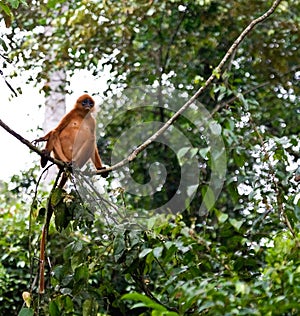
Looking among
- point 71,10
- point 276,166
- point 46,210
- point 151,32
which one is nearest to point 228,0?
point 151,32

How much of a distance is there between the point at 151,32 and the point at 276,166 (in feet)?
9.48

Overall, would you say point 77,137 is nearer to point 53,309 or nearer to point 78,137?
point 78,137

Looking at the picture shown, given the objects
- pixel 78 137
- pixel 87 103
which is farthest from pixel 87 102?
pixel 78 137

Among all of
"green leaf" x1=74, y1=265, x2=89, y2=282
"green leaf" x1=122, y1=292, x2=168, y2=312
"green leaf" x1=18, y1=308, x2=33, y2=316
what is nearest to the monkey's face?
"green leaf" x1=74, y1=265, x2=89, y2=282

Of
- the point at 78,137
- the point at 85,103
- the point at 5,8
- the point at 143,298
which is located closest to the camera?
the point at 143,298

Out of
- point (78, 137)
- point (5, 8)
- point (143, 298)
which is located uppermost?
point (5, 8)

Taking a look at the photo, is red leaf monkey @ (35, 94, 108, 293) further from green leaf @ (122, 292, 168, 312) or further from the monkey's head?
green leaf @ (122, 292, 168, 312)

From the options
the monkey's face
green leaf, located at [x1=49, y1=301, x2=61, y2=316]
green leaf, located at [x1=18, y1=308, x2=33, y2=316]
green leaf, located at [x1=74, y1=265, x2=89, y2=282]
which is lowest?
green leaf, located at [x1=49, y1=301, x2=61, y2=316]

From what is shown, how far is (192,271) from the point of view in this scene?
1999 millimetres

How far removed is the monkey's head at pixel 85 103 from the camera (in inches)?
120

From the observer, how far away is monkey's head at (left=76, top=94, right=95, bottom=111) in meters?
3.04

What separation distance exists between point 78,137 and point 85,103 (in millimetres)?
207

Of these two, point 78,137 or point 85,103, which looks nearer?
point 78,137

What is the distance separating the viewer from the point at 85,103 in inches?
120
